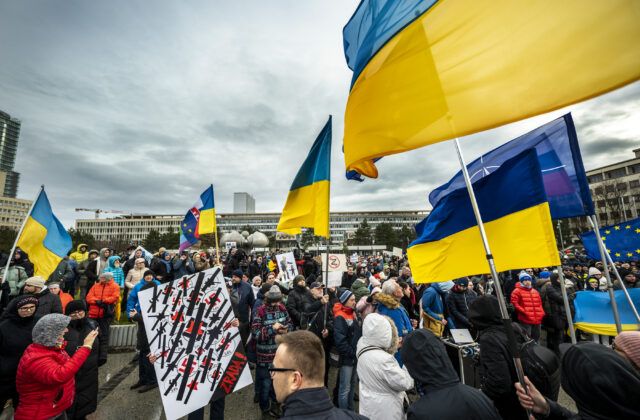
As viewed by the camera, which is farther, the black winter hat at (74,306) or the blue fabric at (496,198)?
the black winter hat at (74,306)

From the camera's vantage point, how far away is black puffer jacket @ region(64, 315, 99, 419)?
3514 millimetres

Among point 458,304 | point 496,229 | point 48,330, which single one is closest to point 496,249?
point 496,229

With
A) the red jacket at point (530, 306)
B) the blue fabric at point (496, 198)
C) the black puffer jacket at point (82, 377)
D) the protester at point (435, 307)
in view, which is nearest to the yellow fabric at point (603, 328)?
the red jacket at point (530, 306)

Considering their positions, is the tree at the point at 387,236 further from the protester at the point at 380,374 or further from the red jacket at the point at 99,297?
the protester at the point at 380,374

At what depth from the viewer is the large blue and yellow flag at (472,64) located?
154cm

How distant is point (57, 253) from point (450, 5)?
7.89 m

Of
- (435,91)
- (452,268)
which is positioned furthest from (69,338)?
(435,91)

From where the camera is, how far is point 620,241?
5660 millimetres

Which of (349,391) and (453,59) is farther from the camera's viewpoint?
(349,391)

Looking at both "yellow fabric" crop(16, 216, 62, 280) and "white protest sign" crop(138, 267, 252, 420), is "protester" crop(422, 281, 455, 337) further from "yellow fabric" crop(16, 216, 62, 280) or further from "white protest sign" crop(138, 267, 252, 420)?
"yellow fabric" crop(16, 216, 62, 280)

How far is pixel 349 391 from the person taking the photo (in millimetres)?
4281

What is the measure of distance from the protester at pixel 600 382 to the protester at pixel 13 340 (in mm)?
5189

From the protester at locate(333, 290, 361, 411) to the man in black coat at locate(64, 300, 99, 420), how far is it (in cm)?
332

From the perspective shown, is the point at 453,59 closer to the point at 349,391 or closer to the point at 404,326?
the point at 404,326
